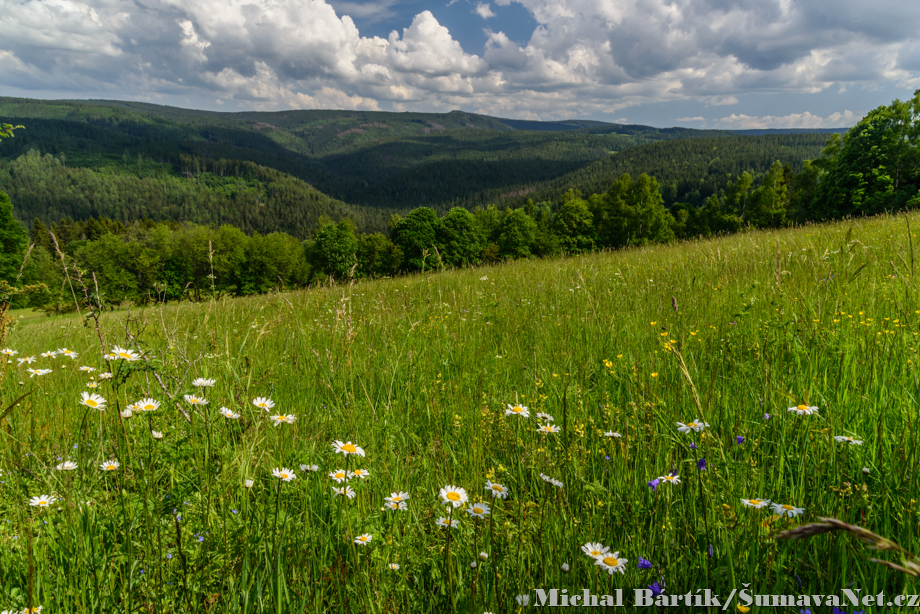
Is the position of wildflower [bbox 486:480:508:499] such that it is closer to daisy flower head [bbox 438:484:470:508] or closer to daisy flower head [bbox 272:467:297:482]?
daisy flower head [bbox 438:484:470:508]

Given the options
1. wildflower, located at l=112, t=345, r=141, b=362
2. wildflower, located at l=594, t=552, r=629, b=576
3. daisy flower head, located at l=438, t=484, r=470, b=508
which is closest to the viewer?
wildflower, located at l=594, t=552, r=629, b=576

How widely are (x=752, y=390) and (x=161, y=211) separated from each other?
196 metres

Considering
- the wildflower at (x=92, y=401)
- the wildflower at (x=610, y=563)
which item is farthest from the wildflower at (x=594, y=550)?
the wildflower at (x=92, y=401)

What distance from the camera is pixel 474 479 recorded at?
2.05m

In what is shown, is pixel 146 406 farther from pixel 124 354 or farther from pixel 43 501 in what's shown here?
pixel 43 501

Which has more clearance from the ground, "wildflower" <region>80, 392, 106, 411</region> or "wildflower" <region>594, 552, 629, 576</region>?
"wildflower" <region>80, 392, 106, 411</region>

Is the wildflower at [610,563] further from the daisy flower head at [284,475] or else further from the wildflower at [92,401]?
the wildflower at [92,401]

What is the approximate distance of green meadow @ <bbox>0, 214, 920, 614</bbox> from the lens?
55.7 inches

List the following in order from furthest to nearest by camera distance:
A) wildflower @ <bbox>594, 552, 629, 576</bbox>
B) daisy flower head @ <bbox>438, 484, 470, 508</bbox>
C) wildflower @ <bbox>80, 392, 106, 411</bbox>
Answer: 1. wildflower @ <bbox>80, 392, 106, 411</bbox>
2. daisy flower head @ <bbox>438, 484, 470, 508</bbox>
3. wildflower @ <bbox>594, 552, 629, 576</bbox>

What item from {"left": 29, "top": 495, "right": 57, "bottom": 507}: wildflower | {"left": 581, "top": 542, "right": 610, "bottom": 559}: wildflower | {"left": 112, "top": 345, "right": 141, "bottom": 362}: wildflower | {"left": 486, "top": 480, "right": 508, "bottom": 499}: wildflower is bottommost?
{"left": 29, "top": 495, "right": 57, "bottom": 507}: wildflower

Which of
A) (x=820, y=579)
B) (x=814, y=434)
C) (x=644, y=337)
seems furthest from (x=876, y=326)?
(x=820, y=579)

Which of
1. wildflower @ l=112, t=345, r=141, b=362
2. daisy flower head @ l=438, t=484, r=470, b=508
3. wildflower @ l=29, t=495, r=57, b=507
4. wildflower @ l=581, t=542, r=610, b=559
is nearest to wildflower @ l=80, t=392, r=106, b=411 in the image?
wildflower @ l=112, t=345, r=141, b=362

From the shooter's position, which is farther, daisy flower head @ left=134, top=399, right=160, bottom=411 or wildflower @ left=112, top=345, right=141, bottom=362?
wildflower @ left=112, top=345, right=141, bottom=362

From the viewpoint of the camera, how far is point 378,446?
7.86 ft
